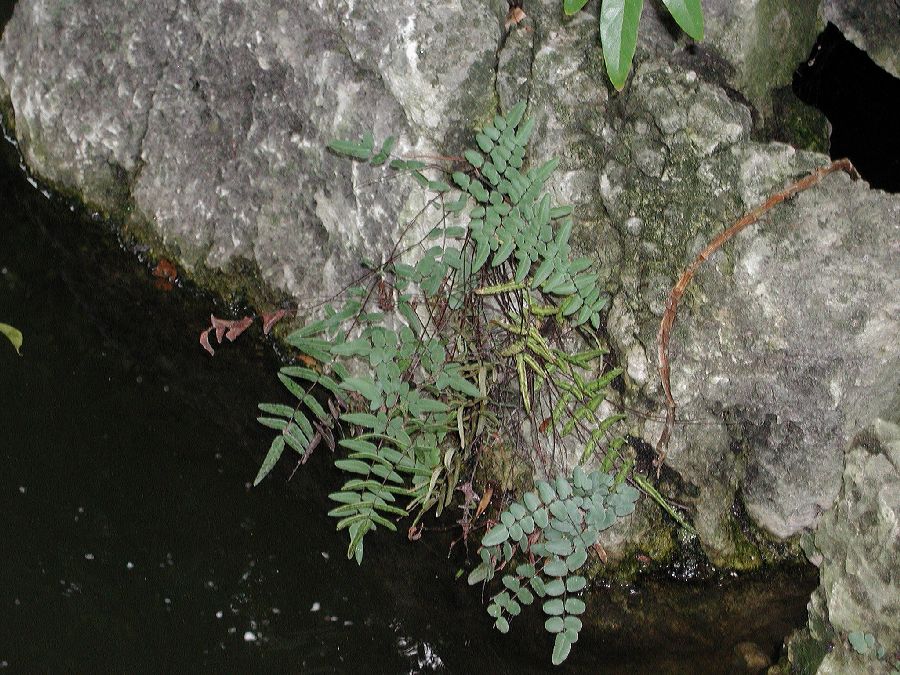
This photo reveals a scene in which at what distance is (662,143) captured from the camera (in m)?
2.29

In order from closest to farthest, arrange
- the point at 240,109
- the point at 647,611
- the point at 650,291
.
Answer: the point at 650,291 < the point at 647,611 < the point at 240,109

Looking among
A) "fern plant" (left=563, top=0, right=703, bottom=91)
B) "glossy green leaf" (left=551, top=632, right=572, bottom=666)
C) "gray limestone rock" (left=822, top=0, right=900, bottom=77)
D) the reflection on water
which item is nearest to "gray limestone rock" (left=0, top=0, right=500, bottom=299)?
the reflection on water

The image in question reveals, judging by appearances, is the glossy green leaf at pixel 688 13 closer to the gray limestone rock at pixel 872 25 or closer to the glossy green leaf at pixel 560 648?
the gray limestone rock at pixel 872 25

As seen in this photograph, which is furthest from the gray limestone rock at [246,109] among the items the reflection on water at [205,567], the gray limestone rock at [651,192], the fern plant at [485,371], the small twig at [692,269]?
the small twig at [692,269]

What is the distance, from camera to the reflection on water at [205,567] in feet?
7.81

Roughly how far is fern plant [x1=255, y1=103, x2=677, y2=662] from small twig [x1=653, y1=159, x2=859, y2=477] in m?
0.14

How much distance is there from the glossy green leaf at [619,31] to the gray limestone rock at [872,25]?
98 cm

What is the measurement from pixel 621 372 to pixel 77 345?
1744 millimetres

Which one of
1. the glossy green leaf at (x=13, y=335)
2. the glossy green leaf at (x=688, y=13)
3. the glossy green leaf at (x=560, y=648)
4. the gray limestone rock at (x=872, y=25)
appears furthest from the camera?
the glossy green leaf at (x=13, y=335)

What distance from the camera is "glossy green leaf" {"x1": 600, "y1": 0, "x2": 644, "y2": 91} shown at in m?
1.83

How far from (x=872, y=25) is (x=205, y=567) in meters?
2.41

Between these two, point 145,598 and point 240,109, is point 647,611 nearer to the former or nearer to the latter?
point 145,598

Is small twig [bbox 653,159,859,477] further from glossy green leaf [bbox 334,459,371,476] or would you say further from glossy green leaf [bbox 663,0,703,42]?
glossy green leaf [bbox 334,459,371,476]

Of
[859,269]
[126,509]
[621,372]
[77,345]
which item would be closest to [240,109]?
[77,345]
